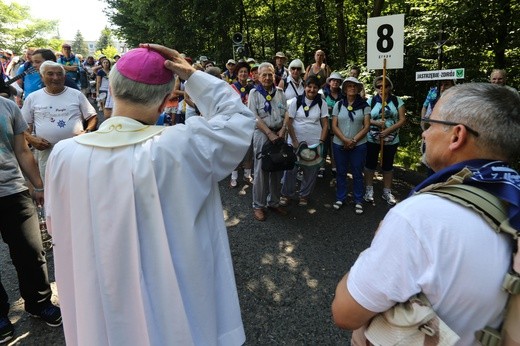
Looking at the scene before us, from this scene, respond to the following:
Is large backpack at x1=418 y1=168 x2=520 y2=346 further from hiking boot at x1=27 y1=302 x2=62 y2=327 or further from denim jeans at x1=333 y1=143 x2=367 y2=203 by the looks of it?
denim jeans at x1=333 y1=143 x2=367 y2=203

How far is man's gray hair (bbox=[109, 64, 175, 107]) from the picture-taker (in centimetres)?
143

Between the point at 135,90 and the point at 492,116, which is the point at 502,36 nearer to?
the point at 492,116

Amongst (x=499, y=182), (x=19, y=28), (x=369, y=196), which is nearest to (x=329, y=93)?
(x=369, y=196)

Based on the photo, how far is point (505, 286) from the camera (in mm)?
1022

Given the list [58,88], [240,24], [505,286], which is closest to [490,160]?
[505,286]

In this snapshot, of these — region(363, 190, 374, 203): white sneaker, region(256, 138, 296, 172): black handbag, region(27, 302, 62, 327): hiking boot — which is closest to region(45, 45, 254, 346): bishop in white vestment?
region(27, 302, 62, 327): hiking boot

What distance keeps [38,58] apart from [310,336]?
15.8 feet

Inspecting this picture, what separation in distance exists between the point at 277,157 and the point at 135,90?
3279 millimetres

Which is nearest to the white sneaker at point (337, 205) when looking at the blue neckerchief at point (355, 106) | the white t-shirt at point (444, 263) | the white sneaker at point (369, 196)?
the white sneaker at point (369, 196)

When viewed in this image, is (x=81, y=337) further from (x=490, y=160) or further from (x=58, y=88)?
(x=58, y=88)

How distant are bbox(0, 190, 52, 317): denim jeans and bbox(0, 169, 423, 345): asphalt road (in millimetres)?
262

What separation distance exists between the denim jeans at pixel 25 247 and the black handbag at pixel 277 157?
8.97 ft

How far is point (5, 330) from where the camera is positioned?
9.00 ft

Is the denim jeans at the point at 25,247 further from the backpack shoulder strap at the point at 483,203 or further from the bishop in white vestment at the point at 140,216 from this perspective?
the backpack shoulder strap at the point at 483,203
